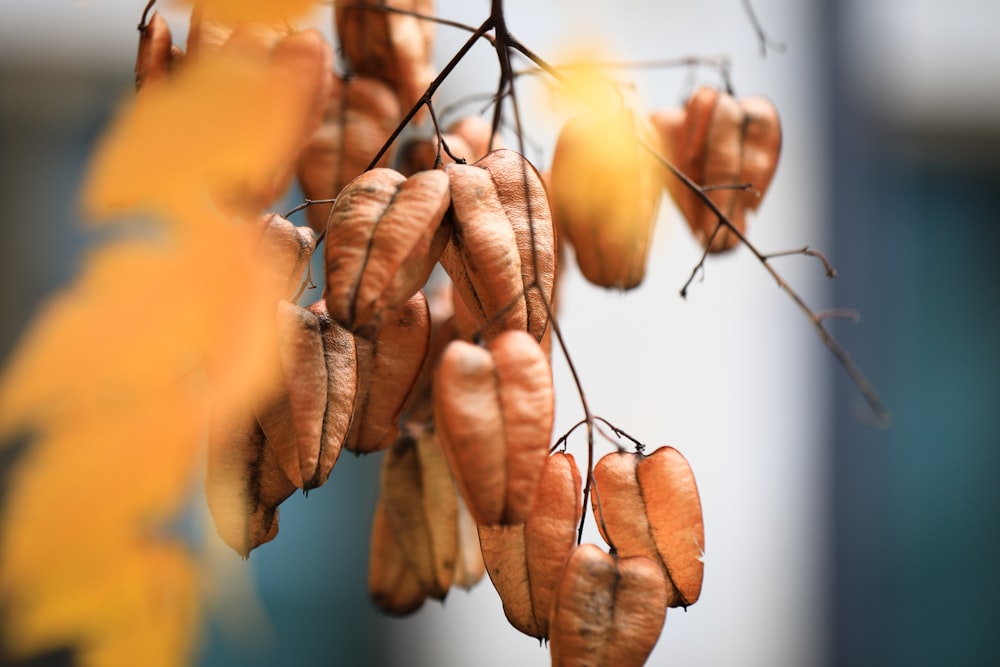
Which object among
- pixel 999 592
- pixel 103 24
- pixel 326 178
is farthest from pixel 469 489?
pixel 999 592

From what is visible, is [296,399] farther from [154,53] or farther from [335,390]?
[154,53]

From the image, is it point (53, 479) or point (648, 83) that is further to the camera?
point (648, 83)

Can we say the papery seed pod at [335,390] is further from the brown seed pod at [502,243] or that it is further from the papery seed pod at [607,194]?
the papery seed pod at [607,194]

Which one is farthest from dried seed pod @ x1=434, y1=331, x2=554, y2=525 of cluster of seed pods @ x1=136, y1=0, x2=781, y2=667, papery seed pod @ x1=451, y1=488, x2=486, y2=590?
papery seed pod @ x1=451, y1=488, x2=486, y2=590

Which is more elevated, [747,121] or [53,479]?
[747,121]

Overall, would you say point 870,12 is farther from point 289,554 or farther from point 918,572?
point 289,554

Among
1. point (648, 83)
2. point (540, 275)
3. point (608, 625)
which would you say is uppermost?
point (648, 83)

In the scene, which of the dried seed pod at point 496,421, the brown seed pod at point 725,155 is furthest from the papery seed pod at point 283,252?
the brown seed pod at point 725,155
